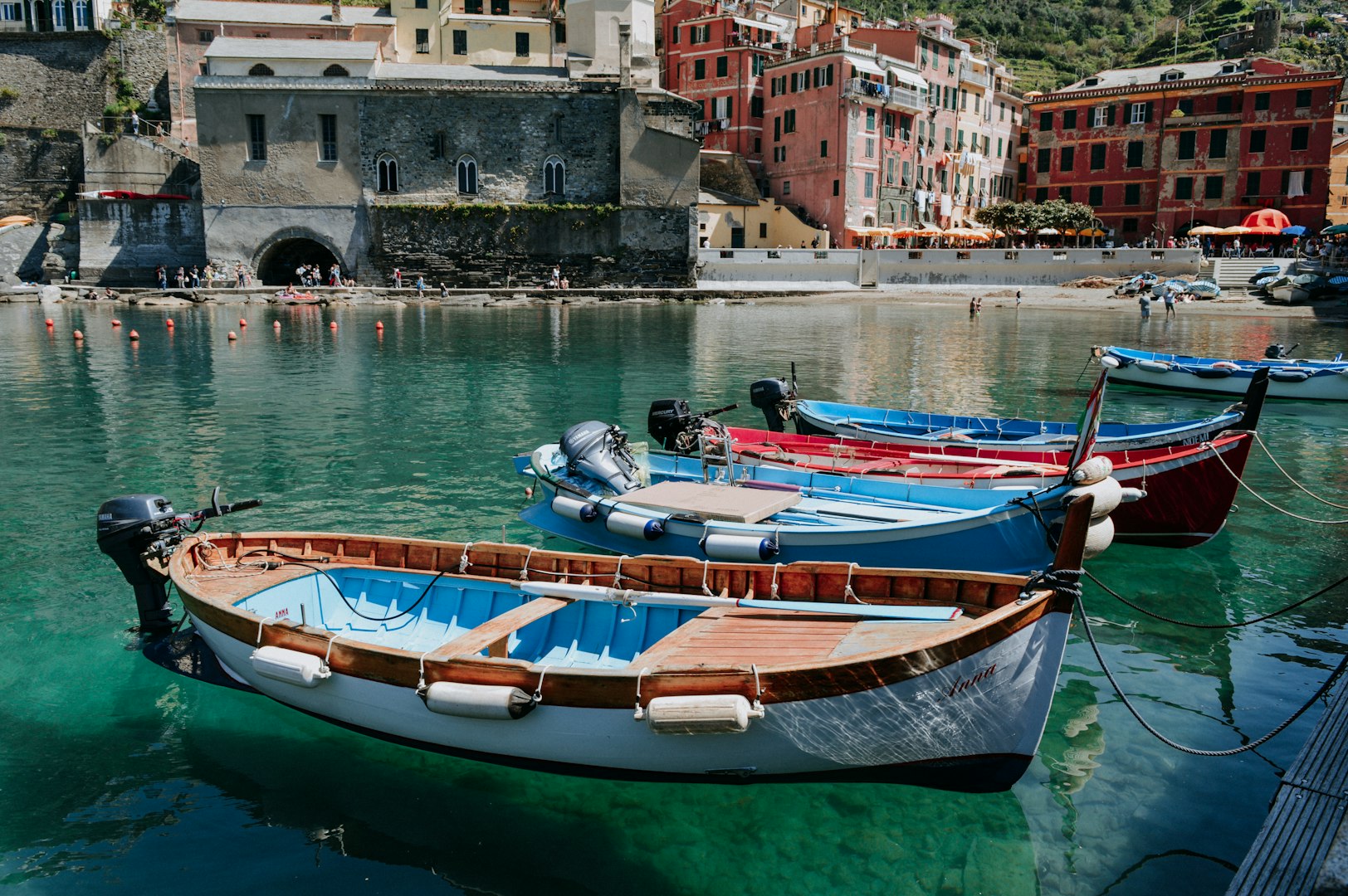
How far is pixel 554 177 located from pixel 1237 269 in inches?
1337

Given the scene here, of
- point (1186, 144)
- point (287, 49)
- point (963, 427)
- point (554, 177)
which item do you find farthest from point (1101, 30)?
point (963, 427)

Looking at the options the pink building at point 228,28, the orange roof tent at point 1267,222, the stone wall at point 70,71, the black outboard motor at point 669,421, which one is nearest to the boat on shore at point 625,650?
the black outboard motor at point 669,421

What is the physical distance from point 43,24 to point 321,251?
72.5 feet

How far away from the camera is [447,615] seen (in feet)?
26.1

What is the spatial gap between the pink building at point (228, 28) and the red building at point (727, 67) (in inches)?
707

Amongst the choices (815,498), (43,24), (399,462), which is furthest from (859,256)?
(43,24)

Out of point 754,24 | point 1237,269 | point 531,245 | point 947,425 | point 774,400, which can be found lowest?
point 947,425

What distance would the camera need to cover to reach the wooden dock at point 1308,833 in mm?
4590

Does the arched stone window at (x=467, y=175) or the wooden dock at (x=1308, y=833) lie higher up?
the arched stone window at (x=467, y=175)

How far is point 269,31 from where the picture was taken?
58469 mm

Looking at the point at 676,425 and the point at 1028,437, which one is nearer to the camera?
the point at 676,425

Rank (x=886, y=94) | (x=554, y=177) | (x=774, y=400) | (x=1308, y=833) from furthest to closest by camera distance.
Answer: (x=886, y=94), (x=554, y=177), (x=774, y=400), (x=1308, y=833)

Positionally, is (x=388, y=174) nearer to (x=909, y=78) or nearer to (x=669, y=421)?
A: (x=909, y=78)

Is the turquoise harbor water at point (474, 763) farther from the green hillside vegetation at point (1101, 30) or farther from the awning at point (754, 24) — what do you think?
the green hillside vegetation at point (1101, 30)
